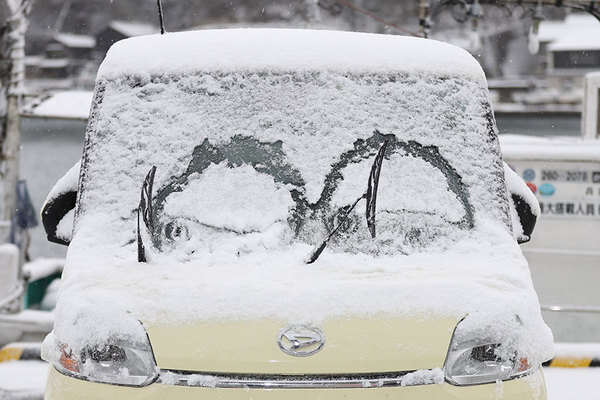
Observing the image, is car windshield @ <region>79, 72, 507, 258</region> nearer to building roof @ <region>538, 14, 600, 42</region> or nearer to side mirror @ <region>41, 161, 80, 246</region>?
side mirror @ <region>41, 161, 80, 246</region>

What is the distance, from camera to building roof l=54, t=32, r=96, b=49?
193 feet

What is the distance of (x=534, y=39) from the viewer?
42.1ft

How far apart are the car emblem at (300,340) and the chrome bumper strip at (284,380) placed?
0.28 ft

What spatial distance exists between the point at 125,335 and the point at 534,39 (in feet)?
37.2

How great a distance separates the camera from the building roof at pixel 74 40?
58744mm

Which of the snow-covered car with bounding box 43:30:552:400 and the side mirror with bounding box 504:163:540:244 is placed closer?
the snow-covered car with bounding box 43:30:552:400

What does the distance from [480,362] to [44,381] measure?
4181mm

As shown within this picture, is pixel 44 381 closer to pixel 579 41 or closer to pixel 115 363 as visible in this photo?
pixel 115 363

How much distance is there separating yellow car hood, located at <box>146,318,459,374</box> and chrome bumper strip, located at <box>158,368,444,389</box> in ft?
0.07

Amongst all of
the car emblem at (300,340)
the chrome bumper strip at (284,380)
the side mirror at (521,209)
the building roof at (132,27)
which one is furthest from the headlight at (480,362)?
the building roof at (132,27)

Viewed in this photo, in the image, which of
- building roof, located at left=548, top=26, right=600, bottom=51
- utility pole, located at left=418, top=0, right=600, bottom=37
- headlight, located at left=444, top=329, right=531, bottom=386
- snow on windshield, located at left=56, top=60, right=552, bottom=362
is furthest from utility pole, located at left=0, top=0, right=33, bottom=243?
building roof, located at left=548, top=26, right=600, bottom=51

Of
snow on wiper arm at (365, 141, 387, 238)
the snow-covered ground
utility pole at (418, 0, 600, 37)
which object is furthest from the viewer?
utility pole at (418, 0, 600, 37)

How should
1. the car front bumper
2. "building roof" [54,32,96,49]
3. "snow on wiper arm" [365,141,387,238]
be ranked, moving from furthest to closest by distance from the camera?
"building roof" [54,32,96,49] < "snow on wiper arm" [365,141,387,238] < the car front bumper

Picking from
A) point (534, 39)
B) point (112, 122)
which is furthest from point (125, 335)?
point (534, 39)
